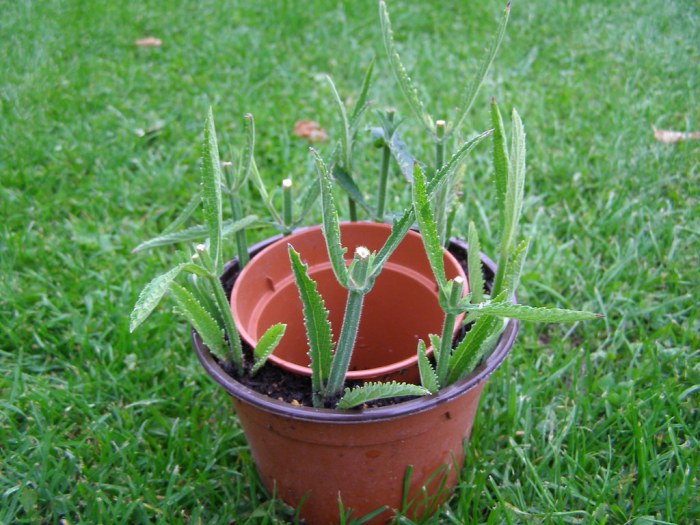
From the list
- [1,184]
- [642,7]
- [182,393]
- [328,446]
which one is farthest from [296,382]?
[642,7]

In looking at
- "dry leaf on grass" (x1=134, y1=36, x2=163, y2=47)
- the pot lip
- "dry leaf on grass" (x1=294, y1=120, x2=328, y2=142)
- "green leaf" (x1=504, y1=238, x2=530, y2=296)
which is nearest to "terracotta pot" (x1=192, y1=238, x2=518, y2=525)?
the pot lip

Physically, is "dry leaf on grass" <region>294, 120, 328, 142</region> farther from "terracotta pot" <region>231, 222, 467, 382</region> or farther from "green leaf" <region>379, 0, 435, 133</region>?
"green leaf" <region>379, 0, 435, 133</region>

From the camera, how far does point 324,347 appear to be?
89cm

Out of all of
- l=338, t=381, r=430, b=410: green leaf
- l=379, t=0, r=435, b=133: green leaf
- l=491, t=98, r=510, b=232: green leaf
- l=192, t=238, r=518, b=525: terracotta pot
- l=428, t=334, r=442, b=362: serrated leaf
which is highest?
l=379, t=0, r=435, b=133: green leaf

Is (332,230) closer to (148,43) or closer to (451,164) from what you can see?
(451,164)

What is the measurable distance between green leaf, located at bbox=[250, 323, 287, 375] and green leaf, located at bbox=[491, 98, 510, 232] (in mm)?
355

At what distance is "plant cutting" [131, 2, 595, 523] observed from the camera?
0.81m

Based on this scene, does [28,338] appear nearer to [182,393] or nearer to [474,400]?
[182,393]

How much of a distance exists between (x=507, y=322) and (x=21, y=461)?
88 centimetres

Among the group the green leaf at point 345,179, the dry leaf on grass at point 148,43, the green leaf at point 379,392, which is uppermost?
the dry leaf on grass at point 148,43

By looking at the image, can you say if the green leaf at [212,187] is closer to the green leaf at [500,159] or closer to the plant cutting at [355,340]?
the plant cutting at [355,340]

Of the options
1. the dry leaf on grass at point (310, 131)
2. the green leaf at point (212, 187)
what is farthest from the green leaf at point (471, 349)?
the dry leaf on grass at point (310, 131)

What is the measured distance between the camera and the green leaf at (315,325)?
82cm

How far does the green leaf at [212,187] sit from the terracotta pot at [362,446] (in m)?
0.20
